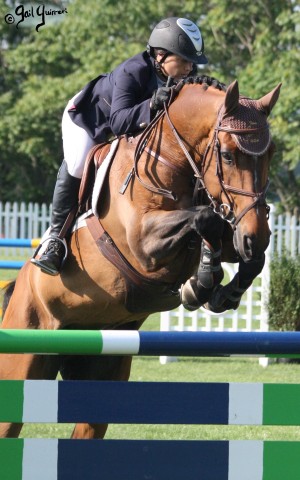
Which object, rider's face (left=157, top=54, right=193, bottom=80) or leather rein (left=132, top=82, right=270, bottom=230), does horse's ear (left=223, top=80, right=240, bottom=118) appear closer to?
leather rein (left=132, top=82, right=270, bottom=230)

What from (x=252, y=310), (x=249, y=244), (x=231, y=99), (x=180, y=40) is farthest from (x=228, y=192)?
(x=252, y=310)

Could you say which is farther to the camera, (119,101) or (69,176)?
(69,176)

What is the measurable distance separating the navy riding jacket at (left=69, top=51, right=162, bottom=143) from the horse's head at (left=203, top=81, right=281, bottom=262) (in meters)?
0.57

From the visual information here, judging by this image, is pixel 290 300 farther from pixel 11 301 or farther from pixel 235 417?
pixel 235 417

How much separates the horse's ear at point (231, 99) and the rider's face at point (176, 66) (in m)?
0.67

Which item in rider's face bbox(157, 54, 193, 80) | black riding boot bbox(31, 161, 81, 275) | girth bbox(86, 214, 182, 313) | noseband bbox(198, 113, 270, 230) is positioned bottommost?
girth bbox(86, 214, 182, 313)

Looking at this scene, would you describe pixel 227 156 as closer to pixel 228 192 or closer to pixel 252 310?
pixel 228 192

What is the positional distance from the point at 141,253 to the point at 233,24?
68.9ft

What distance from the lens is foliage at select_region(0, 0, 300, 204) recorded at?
22.6 meters

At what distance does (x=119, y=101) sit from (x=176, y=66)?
367 mm

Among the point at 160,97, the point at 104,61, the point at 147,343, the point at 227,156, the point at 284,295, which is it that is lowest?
the point at 284,295

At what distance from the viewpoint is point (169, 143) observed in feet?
15.8

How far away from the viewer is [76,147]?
17.3ft

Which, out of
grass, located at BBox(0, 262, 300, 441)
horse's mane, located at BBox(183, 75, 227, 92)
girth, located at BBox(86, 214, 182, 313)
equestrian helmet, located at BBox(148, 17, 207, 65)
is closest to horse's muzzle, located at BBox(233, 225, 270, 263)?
girth, located at BBox(86, 214, 182, 313)
